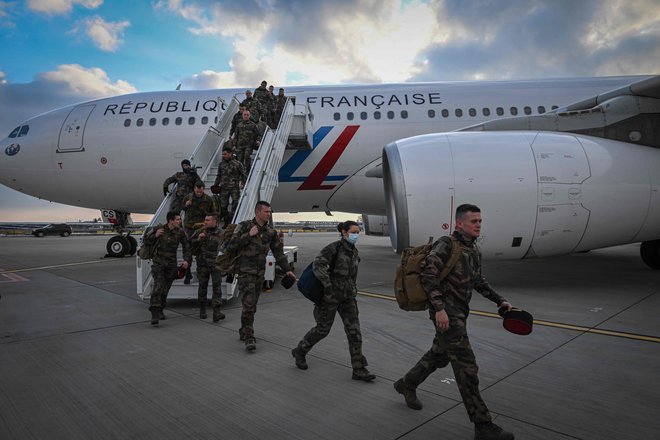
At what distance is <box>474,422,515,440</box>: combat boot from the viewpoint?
2402mm

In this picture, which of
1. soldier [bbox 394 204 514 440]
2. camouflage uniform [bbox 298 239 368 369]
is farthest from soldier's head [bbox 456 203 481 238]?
camouflage uniform [bbox 298 239 368 369]

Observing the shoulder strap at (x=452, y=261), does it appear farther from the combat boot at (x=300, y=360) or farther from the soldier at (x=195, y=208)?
the soldier at (x=195, y=208)

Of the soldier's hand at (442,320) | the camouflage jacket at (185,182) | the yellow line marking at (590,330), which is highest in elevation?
the camouflage jacket at (185,182)

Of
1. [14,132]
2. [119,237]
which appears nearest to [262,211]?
[119,237]

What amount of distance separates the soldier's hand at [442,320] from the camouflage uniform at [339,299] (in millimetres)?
1066

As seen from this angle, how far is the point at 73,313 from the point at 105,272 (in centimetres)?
480

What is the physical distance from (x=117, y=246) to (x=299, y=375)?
12.6 m

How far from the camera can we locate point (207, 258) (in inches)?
220

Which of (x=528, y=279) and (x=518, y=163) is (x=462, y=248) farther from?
(x=528, y=279)

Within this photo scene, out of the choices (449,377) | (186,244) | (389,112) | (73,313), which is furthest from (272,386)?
(389,112)

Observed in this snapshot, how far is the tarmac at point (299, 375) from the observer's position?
2654mm

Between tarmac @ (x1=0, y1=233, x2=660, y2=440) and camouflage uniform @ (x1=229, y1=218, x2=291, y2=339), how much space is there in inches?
16.2

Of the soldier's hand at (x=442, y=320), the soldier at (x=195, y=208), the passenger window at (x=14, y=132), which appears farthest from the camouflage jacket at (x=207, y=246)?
the passenger window at (x=14, y=132)

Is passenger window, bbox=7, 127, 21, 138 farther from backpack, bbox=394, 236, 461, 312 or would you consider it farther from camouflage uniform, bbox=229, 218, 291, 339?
backpack, bbox=394, 236, 461, 312
